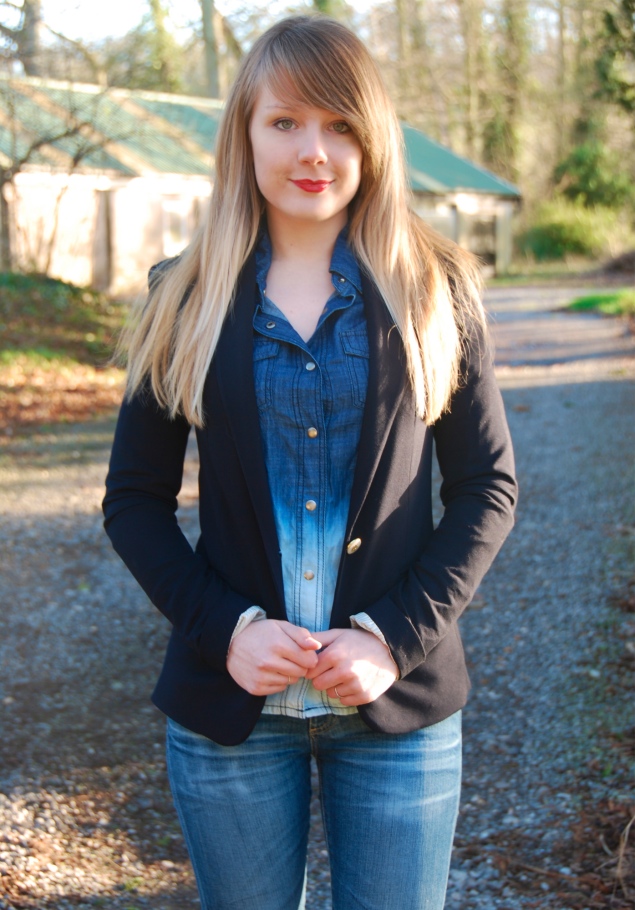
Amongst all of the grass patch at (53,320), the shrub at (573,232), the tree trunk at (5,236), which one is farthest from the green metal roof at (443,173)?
the grass patch at (53,320)

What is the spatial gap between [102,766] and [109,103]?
19.9m

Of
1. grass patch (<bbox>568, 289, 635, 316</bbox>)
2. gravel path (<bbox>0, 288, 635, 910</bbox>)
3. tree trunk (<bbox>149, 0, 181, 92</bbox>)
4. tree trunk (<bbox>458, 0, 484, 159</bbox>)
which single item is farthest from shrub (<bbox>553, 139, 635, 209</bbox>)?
gravel path (<bbox>0, 288, 635, 910</bbox>)

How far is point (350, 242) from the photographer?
6.15 feet

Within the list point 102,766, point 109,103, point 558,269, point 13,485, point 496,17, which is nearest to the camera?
point 102,766

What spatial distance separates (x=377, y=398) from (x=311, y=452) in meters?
0.16

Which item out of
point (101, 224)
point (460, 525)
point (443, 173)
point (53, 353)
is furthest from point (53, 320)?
point (443, 173)

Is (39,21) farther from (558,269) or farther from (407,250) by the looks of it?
(558,269)

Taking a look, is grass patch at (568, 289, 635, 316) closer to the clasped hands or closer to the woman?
the woman

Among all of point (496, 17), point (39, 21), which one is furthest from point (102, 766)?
point (496, 17)

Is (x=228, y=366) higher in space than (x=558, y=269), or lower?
higher

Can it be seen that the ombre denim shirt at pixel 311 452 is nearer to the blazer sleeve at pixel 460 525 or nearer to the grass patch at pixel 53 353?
the blazer sleeve at pixel 460 525

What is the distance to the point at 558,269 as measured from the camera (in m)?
30.6

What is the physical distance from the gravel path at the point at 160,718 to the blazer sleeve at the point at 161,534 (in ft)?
5.20

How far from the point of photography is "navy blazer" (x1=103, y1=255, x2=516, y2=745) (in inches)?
66.2
